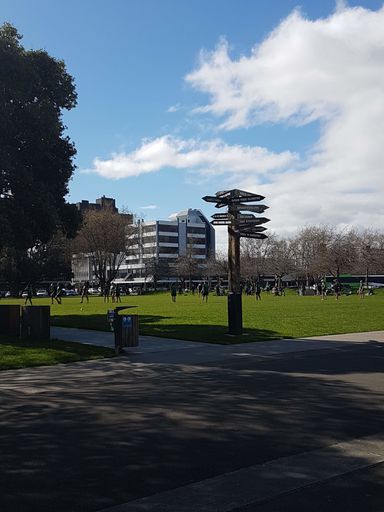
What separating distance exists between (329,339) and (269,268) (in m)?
83.8

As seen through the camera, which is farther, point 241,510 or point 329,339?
point 329,339

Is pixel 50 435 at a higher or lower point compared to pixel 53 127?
lower

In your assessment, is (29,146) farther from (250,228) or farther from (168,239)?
(168,239)

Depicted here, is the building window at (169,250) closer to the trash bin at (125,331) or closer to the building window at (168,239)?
the building window at (168,239)

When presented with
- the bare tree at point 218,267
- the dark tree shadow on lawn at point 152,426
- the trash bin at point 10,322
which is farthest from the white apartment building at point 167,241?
the dark tree shadow on lawn at point 152,426

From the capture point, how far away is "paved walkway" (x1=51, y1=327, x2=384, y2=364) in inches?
547

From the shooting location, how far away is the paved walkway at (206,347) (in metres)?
13.9

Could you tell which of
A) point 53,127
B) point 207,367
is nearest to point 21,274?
point 53,127

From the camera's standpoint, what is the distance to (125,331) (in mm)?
14773

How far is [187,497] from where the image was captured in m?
4.62

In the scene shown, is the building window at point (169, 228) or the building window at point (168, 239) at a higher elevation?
the building window at point (169, 228)

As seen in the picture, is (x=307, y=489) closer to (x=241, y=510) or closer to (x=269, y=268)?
(x=241, y=510)

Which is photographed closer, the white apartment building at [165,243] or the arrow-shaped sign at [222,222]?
the arrow-shaped sign at [222,222]

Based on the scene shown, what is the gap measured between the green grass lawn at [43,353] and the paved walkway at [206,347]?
2.79ft
